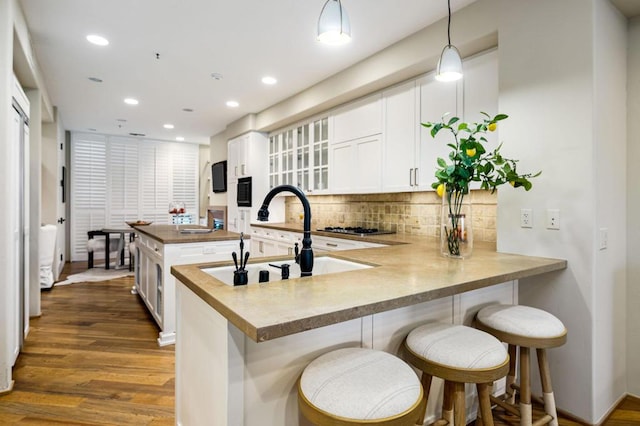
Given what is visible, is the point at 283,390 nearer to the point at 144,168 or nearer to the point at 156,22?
the point at 156,22

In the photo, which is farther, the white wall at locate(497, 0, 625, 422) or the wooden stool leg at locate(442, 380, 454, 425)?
the white wall at locate(497, 0, 625, 422)

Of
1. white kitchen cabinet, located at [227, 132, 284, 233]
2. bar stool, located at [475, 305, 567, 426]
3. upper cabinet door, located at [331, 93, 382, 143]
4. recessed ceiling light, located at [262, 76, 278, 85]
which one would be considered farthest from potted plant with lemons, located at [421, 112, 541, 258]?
white kitchen cabinet, located at [227, 132, 284, 233]

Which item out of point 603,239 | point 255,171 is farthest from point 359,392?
point 255,171

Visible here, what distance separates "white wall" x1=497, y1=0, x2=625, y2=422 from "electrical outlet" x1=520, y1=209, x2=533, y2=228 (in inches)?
1.2

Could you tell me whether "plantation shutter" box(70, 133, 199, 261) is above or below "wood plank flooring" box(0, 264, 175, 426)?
above

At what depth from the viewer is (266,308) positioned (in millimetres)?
1012

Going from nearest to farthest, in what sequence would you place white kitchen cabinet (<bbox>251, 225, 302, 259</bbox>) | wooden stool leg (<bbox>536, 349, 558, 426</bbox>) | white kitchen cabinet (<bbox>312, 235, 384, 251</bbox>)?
wooden stool leg (<bbox>536, 349, 558, 426</bbox>), white kitchen cabinet (<bbox>312, 235, 384, 251</bbox>), white kitchen cabinet (<bbox>251, 225, 302, 259</bbox>)

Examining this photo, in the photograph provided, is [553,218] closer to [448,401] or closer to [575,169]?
[575,169]

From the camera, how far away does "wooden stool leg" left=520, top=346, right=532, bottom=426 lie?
5.22ft

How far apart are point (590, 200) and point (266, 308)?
180 centimetres

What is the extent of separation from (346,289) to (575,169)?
1.52 metres

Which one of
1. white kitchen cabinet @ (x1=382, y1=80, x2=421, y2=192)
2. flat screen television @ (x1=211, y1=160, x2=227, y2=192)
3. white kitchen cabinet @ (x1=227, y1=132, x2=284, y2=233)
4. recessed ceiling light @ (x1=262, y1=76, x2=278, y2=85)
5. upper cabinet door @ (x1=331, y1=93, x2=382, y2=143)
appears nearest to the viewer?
white kitchen cabinet @ (x1=382, y1=80, x2=421, y2=192)

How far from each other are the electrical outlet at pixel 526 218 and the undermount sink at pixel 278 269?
41.4 inches

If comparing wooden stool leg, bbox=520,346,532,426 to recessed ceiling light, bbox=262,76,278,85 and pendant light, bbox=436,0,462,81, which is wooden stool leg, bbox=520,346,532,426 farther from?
recessed ceiling light, bbox=262,76,278,85
